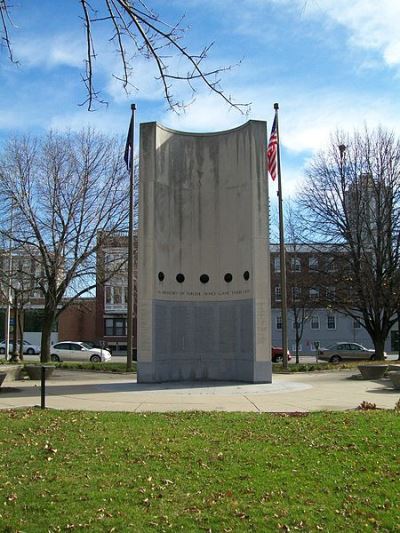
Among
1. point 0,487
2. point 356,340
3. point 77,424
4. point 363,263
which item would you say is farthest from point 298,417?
point 356,340

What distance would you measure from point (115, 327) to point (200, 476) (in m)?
59.0

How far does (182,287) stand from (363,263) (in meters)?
15.7

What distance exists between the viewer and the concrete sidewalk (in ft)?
43.3

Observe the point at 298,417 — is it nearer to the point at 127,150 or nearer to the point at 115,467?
the point at 115,467

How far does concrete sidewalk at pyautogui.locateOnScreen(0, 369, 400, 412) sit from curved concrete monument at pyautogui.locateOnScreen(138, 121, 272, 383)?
1.47 meters

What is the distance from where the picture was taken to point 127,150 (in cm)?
2555

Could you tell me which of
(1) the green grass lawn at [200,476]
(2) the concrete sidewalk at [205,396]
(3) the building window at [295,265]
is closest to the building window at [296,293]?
(3) the building window at [295,265]

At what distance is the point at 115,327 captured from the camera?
6475 centimetres

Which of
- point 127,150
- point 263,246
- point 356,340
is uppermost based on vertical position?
point 127,150

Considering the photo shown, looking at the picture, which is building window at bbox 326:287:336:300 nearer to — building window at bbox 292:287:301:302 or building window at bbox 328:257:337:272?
building window at bbox 328:257:337:272

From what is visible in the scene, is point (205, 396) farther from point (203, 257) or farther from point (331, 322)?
point (331, 322)

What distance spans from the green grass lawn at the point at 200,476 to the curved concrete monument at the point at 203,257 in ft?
30.3

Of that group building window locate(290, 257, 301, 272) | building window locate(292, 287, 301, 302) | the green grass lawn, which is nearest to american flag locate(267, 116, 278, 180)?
building window locate(292, 287, 301, 302)

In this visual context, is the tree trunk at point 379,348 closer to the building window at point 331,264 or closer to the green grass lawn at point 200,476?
the building window at point 331,264
